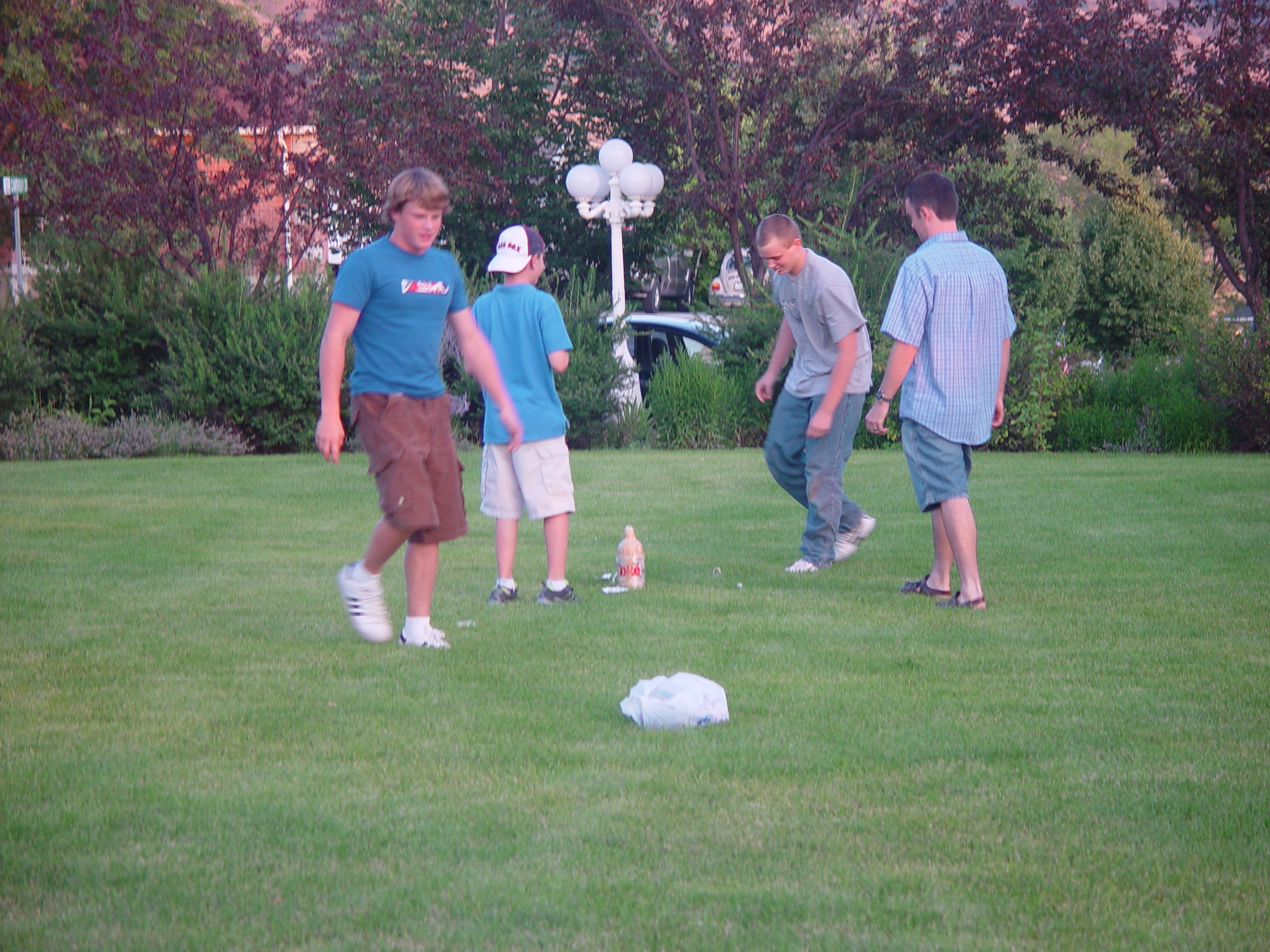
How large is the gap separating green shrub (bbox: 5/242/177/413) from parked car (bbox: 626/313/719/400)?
573 cm

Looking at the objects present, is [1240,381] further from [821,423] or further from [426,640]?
[426,640]

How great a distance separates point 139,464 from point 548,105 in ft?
40.6

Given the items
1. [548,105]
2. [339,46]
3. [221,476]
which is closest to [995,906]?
[221,476]

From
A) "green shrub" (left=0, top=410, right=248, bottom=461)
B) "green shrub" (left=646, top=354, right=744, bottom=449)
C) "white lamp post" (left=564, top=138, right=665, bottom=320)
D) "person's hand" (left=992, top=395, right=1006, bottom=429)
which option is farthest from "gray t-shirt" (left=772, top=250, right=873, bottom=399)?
"white lamp post" (left=564, top=138, right=665, bottom=320)

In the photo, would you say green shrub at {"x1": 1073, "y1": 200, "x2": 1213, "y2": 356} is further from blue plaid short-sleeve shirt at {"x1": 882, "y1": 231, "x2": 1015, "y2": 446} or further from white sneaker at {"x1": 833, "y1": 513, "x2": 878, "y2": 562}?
blue plaid short-sleeve shirt at {"x1": 882, "y1": 231, "x2": 1015, "y2": 446}

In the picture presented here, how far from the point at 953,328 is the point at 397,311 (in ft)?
8.83

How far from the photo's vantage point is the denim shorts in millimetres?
6496

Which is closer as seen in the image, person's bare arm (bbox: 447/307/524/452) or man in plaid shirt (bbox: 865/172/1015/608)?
person's bare arm (bbox: 447/307/524/452)

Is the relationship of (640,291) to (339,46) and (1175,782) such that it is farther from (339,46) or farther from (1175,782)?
(1175,782)

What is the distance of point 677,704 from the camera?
4.41m

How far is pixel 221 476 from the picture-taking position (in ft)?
40.0

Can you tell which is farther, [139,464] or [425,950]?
[139,464]

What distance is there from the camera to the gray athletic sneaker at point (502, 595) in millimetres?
6730

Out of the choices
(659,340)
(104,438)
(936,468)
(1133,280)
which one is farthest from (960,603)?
(1133,280)
